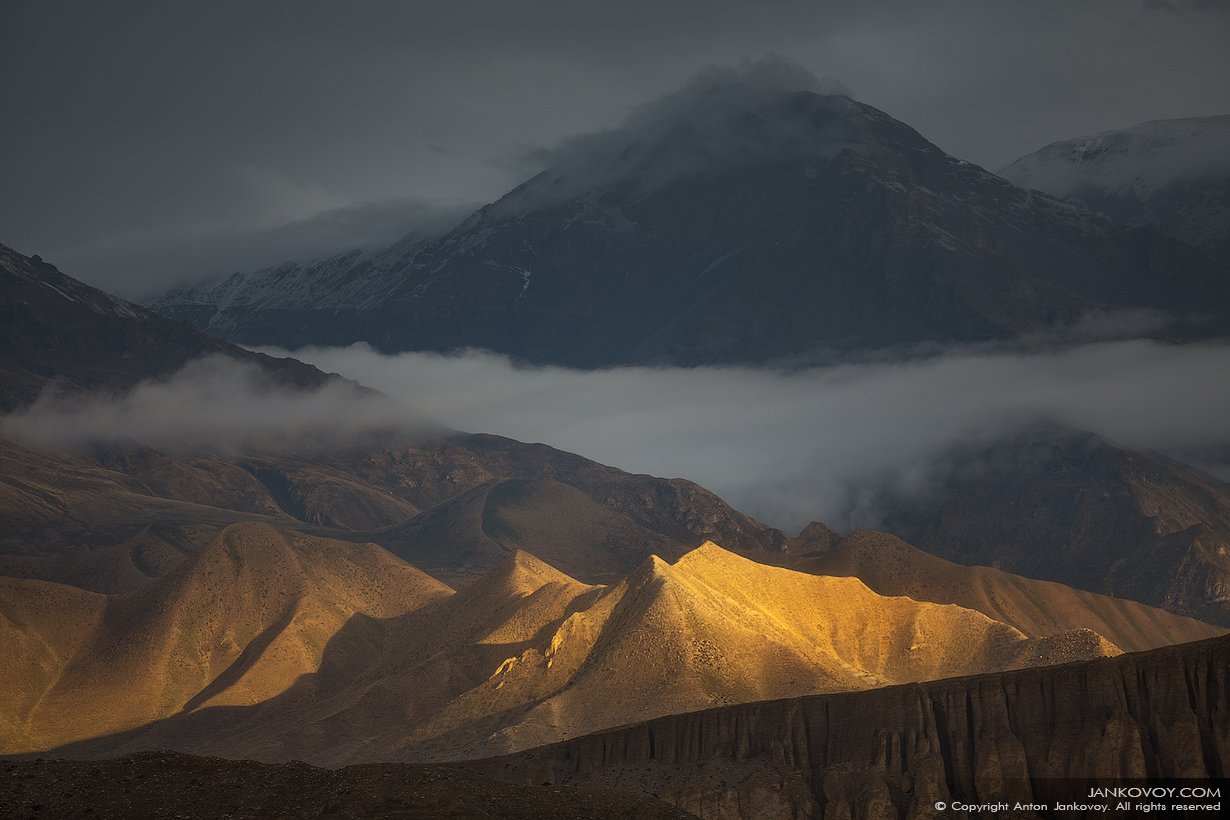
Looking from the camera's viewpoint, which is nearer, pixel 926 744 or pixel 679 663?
pixel 926 744

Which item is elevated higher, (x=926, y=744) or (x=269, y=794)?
(x=926, y=744)

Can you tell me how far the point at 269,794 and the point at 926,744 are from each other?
50.7 metres

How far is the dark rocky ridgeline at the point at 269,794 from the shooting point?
9269 cm

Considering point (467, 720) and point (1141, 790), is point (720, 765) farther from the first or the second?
point (467, 720)

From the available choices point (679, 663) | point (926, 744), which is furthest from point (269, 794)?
point (679, 663)

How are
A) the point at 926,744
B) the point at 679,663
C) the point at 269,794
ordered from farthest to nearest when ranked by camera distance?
the point at 679,663 < the point at 926,744 < the point at 269,794

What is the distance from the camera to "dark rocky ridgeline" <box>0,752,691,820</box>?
3649 inches

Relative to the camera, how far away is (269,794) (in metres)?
96.9

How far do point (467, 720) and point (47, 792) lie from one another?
302ft

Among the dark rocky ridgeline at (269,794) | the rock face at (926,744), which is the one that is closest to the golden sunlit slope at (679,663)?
the rock face at (926,744)

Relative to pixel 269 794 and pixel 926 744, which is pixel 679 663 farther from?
pixel 269 794

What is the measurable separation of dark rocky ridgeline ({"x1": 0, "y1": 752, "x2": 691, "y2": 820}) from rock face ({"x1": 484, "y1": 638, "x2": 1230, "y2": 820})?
26507 mm

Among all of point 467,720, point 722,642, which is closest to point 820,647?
point 722,642

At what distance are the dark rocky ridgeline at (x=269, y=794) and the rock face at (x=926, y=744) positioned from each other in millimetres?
26507
